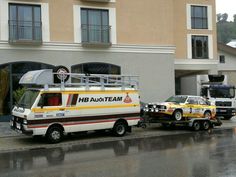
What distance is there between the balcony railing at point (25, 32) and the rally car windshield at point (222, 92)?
1297 centimetres

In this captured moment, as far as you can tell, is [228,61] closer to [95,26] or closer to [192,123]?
[95,26]

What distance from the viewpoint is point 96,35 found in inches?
1024

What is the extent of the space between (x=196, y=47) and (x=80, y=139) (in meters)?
22.7

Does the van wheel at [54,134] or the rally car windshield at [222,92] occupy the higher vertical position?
the rally car windshield at [222,92]

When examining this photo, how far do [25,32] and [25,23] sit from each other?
0.62 meters

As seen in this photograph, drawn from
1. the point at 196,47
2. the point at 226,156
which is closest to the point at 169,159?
the point at 226,156

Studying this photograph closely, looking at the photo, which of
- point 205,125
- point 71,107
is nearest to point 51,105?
point 71,107

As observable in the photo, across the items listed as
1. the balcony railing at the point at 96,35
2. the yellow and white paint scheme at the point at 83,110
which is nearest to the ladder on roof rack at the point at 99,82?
the yellow and white paint scheme at the point at 83,110

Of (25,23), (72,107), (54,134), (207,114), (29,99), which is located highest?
(25,23)

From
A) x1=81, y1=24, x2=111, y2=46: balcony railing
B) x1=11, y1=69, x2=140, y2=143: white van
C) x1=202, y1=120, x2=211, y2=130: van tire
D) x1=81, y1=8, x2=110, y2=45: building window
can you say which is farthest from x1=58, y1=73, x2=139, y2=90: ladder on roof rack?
x1=81, y1=8, x2=110, y2=45: building window

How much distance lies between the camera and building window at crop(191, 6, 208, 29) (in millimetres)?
35688

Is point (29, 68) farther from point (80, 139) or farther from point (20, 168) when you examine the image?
point (20, 168)

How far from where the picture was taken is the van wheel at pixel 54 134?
14943 millimetres

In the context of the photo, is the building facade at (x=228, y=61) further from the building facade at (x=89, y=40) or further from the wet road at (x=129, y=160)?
the wet road at (x=129, y=160)
